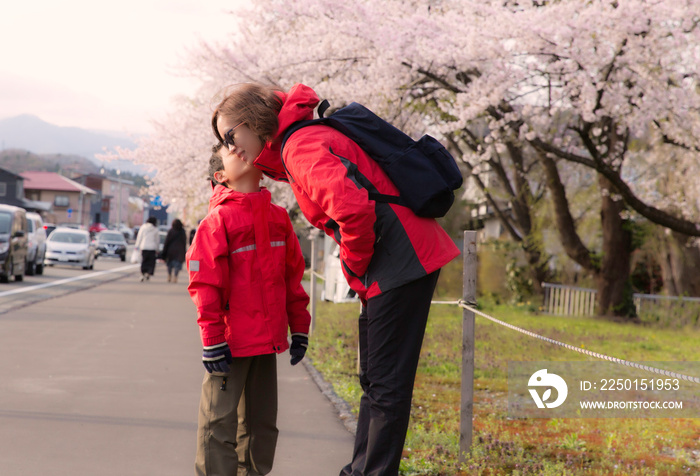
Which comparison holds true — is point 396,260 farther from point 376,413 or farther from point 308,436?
point 308,436

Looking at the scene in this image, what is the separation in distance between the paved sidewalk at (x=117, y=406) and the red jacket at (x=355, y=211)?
Answer: 1629 millimetres

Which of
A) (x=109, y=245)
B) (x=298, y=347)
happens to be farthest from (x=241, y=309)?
(x=109, y=245)

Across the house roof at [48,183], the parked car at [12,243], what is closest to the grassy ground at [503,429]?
the parked car at [12,243]

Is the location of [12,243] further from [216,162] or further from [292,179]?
[292,179]

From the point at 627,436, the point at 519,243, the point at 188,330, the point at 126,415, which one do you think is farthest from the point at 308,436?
the point at 519,243

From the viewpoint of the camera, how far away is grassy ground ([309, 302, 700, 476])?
13.5 ft

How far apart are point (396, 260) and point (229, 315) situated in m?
0.79

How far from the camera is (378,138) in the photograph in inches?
114

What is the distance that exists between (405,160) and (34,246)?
1915cm

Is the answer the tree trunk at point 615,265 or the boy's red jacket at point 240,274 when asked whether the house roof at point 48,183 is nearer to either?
the tree trunk at point 615,265

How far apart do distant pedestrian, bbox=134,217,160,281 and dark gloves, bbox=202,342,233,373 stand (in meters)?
16.2

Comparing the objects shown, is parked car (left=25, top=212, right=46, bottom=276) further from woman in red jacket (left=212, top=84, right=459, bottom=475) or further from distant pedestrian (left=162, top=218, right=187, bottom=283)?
woman in red jacket (left=212, top=84, right=459, bottom=475)

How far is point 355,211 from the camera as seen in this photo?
2.60 m

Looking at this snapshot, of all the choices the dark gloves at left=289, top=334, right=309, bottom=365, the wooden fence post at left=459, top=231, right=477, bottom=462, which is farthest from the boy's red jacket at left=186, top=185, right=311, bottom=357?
the wooden fence post at left=459, top=231, right=477, bottom=462
